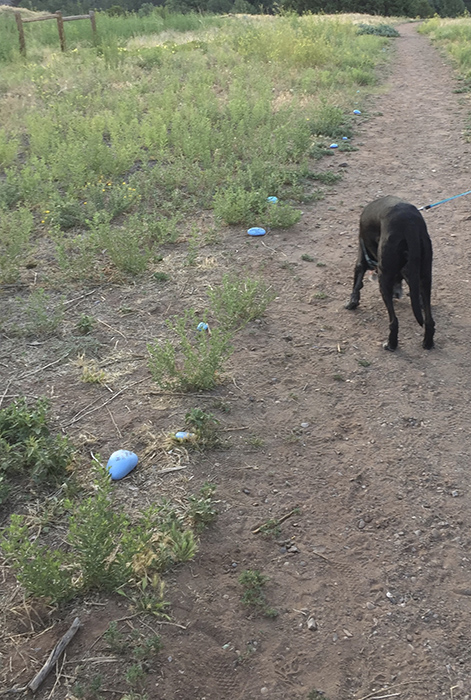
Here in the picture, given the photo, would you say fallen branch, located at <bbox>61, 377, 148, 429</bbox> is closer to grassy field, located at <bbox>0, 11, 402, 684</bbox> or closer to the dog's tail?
grassy field, located at <bbox>0, 11, 402, 684</bbox>

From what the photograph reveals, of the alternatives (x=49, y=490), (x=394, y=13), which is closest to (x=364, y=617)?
(x=49, y=490)

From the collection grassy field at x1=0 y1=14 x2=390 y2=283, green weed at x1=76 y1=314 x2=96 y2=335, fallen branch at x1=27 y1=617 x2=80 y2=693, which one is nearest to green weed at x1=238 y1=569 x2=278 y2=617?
fallen branch at x1=27 y1=617 x2=80 y2=693

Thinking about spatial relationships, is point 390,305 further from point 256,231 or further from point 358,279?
point 256,231

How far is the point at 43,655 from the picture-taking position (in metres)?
2.29

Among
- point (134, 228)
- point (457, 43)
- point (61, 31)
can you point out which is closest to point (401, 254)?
point (134, 228)

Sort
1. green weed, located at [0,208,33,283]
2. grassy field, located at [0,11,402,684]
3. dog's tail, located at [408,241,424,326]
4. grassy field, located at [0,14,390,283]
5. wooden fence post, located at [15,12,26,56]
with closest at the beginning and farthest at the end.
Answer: grassy field, located at [0,11,402,684] < dog's tail, located at [408,241,424,326] < green weed, located at [0,208,33,283] < grassy field, located at [0,14,390,283] < wooden fence post, located at [15,12,26,56]

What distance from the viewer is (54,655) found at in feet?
7.44

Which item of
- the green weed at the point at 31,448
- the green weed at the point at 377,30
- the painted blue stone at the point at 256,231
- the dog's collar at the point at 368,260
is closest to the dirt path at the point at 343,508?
the dog's collar at the point at 368,260

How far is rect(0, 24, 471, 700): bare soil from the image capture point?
231 cm

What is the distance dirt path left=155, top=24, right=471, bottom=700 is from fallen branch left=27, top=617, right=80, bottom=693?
1.35 feet

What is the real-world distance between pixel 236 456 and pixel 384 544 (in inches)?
36.1

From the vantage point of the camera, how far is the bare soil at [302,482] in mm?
2312

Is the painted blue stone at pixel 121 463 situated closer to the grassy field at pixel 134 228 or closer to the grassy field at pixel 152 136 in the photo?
the grassy field at pixel 134 228

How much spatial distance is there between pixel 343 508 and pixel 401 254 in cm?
181
